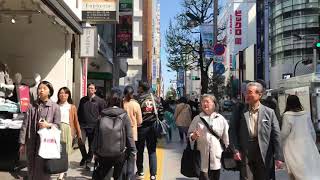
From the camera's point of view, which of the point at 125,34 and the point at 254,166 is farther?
the point at 125,34

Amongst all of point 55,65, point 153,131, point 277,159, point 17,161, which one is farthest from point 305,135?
point 55,65

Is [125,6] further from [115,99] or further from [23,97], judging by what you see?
[115,99]

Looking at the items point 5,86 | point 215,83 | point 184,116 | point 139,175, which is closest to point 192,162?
point 139,175

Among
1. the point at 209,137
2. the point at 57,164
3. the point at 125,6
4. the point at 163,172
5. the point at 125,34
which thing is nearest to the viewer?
the point at 57,164

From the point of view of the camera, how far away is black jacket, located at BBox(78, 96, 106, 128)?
419 inches

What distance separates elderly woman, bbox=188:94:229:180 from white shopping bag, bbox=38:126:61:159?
1.67m

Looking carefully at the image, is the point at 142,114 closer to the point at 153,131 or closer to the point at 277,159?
the point at 153,131

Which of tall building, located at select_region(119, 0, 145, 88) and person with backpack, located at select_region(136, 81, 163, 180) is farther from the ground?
tall building, located at select_region(119, 0, 145, 88)

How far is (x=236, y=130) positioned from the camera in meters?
6.60

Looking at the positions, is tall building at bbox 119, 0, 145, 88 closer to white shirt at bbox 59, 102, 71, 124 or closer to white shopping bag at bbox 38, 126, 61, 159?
white shirt at bbox 59, 102, 71, 124

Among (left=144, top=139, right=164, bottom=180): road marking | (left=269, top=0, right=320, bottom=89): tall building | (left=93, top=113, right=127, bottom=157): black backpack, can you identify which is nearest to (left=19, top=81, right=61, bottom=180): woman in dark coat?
(left=93, top=113, right=127, bottom=157): black backpack

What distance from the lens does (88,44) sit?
631 inches

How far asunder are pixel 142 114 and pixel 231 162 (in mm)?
2768

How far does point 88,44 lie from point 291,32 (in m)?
72.4
